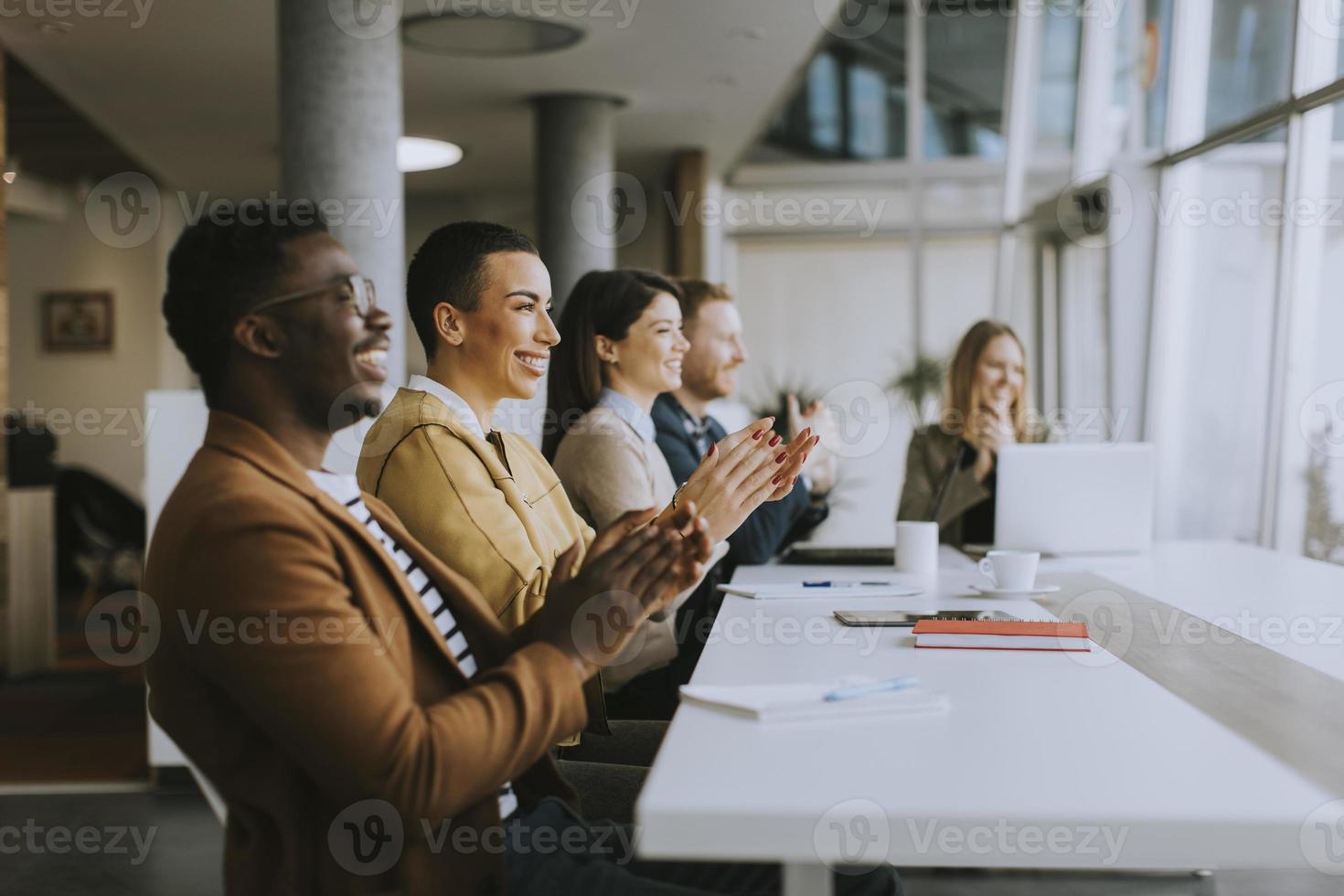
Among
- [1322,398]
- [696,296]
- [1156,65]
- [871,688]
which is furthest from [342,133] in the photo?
[1156,65]

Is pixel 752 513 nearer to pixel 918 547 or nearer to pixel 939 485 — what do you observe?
pixel 918 547

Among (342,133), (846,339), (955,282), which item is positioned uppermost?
(342,133)

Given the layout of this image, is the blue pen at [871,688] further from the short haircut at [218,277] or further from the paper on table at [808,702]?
the short haircut at [218,277]

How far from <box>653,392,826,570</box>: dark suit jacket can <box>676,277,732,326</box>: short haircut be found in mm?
288

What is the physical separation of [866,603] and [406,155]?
242 inches

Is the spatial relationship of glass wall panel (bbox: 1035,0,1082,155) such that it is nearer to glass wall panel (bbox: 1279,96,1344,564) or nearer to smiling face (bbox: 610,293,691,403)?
glass wall panel (bbox: 1279,96,1344,564)

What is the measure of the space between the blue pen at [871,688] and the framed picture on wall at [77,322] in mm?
10904

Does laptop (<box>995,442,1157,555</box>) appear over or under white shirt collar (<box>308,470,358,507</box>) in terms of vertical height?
under

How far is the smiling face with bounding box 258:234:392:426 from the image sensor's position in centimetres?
131

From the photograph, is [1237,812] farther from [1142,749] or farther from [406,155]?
[406,155]

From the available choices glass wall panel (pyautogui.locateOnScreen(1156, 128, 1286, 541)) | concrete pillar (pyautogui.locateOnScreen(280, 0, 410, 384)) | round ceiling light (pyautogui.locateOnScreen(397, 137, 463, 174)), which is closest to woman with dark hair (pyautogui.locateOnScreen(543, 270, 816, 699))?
concrete pillar (pyautogui.locateOnScreen(280, 0, 410, 384))

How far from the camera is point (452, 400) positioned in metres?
2.00

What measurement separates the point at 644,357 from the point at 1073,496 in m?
1.12

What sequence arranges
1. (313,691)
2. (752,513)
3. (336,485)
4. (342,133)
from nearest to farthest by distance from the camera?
(313,691) < (336,485) < (752,513) < (342,133)
